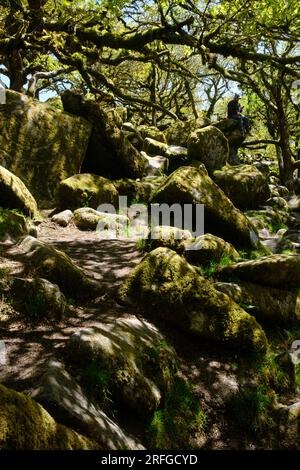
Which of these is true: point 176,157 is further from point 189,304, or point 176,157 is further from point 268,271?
point 189,304

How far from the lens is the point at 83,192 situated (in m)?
13.3

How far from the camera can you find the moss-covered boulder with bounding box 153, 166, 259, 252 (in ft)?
37.8

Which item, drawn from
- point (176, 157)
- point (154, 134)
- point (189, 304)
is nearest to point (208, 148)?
point (176, 157)

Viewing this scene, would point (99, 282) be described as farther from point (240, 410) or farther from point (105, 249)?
point (240, 410)

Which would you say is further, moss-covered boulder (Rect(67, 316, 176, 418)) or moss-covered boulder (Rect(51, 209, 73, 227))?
moss-covered boulder (Rect(51, 209, 73, 227))

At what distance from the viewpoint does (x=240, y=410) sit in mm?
6184

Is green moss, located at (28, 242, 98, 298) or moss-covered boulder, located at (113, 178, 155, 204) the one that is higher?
moss-covered boulder, located at (113, 178, 155, 204)

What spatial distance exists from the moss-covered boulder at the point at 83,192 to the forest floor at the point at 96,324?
173 inches

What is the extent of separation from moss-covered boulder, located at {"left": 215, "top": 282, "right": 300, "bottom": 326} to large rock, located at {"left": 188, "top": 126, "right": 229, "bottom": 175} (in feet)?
34.0

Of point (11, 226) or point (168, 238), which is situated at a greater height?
point (11, 226)

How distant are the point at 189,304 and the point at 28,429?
14.1ft

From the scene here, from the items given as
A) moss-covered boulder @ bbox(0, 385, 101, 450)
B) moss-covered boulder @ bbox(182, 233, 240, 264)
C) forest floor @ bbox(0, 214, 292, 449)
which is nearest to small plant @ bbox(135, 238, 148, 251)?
moss-covered boulder @ bbox(182, 233, 240, 264)

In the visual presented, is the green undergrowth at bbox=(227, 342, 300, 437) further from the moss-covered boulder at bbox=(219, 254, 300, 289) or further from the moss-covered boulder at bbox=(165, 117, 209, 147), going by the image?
the moss-covered boulder at bbox=(165, 117, 209, 147)

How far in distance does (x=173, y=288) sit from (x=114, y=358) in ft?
7.71
